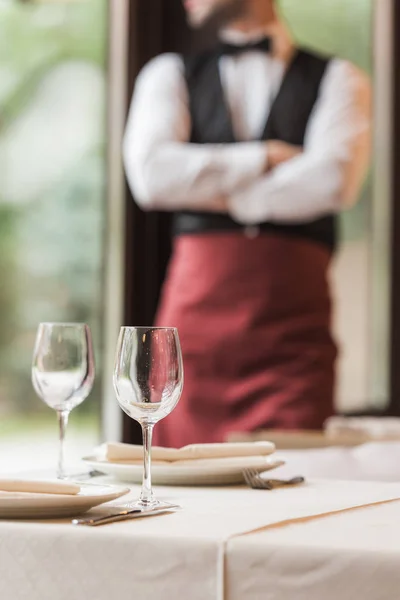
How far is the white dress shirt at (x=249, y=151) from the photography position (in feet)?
9.73

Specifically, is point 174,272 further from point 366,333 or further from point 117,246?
point 366,333

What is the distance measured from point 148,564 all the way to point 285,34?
252 cm

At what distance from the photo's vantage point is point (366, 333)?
3.79m

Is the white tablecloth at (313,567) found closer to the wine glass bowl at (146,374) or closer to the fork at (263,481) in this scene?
the wine glass bowl at (146,374)

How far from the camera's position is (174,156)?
302 cm

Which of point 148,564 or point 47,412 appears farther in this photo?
point 47,412

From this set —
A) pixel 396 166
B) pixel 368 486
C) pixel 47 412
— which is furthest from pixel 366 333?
pixel 368 486

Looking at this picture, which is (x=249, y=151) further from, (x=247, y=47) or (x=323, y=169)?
(x=247, y=47)

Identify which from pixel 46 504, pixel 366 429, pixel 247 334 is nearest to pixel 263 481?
pixel 46 504

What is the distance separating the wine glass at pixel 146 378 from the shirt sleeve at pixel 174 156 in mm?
1905

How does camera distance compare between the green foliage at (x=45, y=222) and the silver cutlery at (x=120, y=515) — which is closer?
the silver cutlery at (x=120, y=515)

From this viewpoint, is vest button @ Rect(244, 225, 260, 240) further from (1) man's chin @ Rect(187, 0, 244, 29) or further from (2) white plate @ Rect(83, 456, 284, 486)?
(2) white plate @ Rect(83, 456, 284, 486)

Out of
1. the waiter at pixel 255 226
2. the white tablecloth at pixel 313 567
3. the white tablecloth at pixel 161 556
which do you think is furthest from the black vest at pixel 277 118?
the white tablecloth at pixel 313 567

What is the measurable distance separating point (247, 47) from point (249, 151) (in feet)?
1.24
